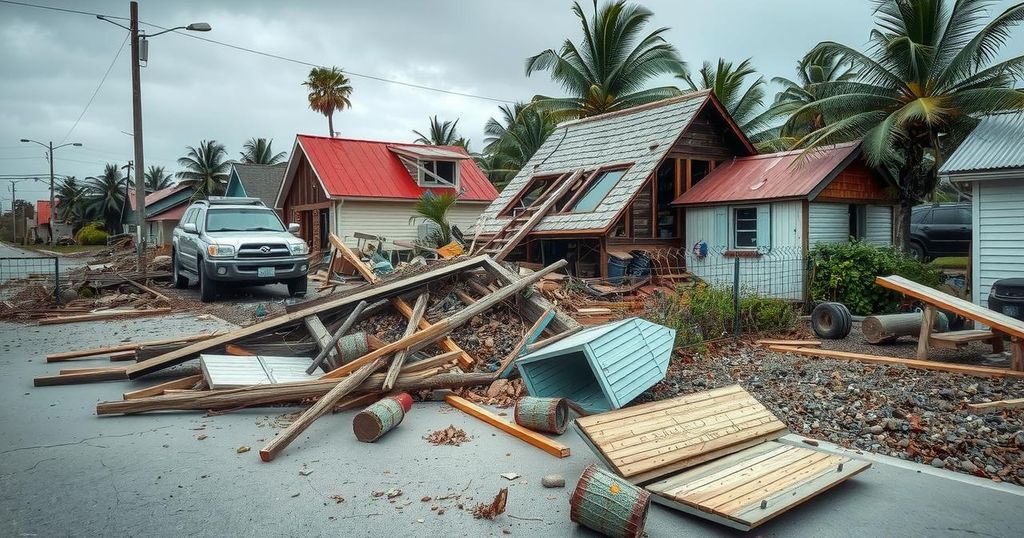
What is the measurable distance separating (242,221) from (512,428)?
11.4 m

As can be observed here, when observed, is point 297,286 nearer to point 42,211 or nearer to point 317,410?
point 317,410

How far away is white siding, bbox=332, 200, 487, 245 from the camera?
2478cm

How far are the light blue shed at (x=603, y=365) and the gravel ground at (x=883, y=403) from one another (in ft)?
1.85

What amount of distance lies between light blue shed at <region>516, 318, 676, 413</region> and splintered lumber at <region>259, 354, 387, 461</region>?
1600mm

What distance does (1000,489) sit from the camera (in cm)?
480

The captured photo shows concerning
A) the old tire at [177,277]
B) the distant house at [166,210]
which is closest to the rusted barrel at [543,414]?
the old tire at [177,277]

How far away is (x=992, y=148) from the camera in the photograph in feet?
40.5

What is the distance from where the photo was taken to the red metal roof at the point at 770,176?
14.6 m

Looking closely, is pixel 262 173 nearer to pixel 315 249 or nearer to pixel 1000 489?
pixel 315 249

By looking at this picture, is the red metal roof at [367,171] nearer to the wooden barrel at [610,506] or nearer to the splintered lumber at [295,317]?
the splintered lumber at [295,317]

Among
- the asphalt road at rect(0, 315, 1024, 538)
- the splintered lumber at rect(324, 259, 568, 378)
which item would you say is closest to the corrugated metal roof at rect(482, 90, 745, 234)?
the splintered lumber at rect(324, 259, 568, 378)

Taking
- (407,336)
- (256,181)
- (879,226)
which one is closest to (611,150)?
(879,226)

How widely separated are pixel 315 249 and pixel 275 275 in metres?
12.8

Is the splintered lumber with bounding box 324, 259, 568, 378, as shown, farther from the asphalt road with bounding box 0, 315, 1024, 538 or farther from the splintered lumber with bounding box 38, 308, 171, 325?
the splintered lumber with bounding box 38, 308, 171, 325
